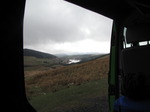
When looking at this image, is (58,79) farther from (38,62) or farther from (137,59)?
(38,62)

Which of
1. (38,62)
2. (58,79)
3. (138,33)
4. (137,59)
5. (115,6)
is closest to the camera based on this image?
(137,59)

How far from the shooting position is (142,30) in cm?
270

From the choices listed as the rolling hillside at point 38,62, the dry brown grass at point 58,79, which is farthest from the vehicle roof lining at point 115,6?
the rolling hillside at point 38,62

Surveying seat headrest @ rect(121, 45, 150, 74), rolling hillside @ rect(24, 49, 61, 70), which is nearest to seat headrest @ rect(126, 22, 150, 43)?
seat headrest @ rect(121, 45, 150, 74)

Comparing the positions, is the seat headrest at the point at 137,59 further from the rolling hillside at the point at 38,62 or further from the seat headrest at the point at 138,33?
the rolling hillside at the point at 38,62

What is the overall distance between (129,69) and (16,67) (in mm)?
1870

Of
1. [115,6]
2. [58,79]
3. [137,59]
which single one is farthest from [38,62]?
[137,59]

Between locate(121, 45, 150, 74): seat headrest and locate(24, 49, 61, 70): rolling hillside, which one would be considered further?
locate(24, 49, 61, 70): rolling hillside

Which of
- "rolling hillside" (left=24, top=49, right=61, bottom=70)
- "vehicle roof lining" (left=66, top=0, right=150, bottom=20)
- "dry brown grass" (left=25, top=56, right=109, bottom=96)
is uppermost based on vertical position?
"vehicle roof lining" (left=66, top=0, right=150, bottom=20)

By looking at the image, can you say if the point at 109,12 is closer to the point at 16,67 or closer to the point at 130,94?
the point at 130,94

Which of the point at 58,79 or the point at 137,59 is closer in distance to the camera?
the point at 137,59

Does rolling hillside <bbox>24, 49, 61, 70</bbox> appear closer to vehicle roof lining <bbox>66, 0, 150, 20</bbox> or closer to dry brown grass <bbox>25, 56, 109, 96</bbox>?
dry brown grass <bbox>25, 56, 109, 96</bbox>

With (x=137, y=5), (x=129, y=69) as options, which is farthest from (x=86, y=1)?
(x=129, y=69)

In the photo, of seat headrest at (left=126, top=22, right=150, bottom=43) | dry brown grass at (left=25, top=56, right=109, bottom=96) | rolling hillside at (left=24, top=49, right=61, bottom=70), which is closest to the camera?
seat headrest at (left=126, top=22, right=150, bottom=43)
